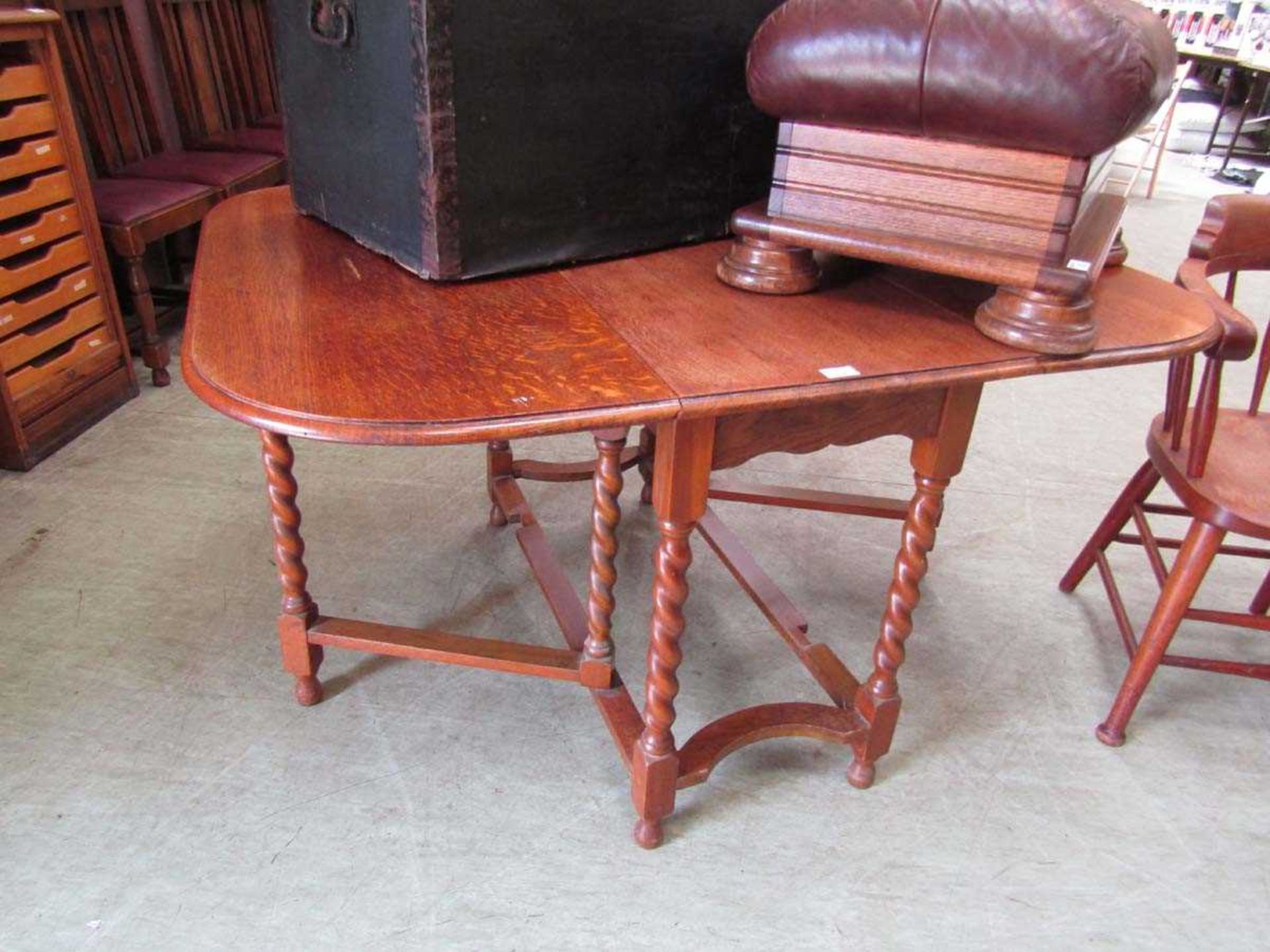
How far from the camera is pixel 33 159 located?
2.48 m

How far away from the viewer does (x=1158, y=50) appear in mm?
961

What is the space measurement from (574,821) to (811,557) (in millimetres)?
1040

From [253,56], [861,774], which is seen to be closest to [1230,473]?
[861,774]

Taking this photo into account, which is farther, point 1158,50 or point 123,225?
point 123,225

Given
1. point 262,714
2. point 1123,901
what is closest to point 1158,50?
point 1123,901

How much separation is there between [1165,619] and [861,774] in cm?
67

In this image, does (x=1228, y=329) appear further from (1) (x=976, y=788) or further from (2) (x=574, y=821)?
(2) (x=574, y=821)

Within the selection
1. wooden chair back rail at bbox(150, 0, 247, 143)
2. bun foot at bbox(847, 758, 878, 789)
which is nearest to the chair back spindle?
bun foot at bbox(847, 758, 878, 789)

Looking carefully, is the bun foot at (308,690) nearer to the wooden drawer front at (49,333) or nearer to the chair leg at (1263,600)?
the wooden drawer front at (49,333)

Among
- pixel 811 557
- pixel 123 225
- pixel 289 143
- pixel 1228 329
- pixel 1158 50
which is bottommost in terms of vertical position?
pixel 811 557

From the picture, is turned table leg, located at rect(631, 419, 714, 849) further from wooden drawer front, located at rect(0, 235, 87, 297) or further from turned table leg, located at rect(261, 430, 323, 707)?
wooden drawer front, located at rect(0, 235, 87, 297)

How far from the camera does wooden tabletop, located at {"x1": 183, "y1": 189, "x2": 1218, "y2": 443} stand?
94 cm

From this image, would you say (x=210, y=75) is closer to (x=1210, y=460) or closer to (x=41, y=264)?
(x=41, y=264)

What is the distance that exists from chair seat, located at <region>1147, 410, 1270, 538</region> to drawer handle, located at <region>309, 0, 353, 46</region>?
161 cm
